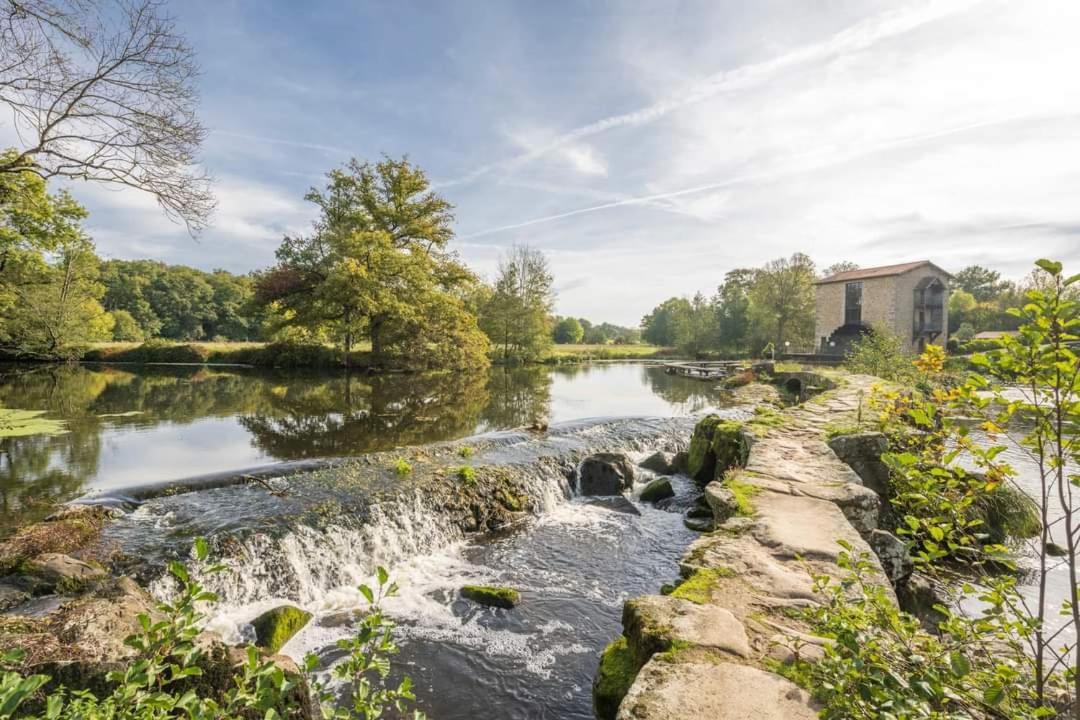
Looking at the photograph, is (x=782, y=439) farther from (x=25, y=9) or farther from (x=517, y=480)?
(x=25, y=9)

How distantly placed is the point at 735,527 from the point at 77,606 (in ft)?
17.5

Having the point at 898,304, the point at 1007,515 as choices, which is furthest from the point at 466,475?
the point at 898,304

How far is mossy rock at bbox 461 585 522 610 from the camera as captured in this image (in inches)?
225

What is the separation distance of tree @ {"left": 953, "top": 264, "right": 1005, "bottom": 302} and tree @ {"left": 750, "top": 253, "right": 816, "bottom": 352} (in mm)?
31346

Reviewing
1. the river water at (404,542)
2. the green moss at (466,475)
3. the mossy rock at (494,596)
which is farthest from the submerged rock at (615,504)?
the mossy rock at (494,596)

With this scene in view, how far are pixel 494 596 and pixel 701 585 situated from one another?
2.65 m

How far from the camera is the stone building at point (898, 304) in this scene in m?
38.5

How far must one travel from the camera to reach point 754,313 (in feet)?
164

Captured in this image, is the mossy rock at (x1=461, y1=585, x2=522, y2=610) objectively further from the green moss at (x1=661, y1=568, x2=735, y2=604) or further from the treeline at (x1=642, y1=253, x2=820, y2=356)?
the treeline at (x1=642, y1=253, x2=820, y2=356)


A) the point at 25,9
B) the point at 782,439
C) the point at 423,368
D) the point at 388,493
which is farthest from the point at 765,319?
the point at 25,9

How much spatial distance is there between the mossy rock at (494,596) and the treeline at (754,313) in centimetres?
4472

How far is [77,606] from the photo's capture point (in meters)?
3.51

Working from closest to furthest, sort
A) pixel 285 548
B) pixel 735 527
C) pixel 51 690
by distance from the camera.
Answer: pixel 51 690 < pixel 735 527 < pixel 285 548

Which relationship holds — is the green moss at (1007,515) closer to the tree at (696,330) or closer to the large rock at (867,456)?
the large rock at (867,456)
